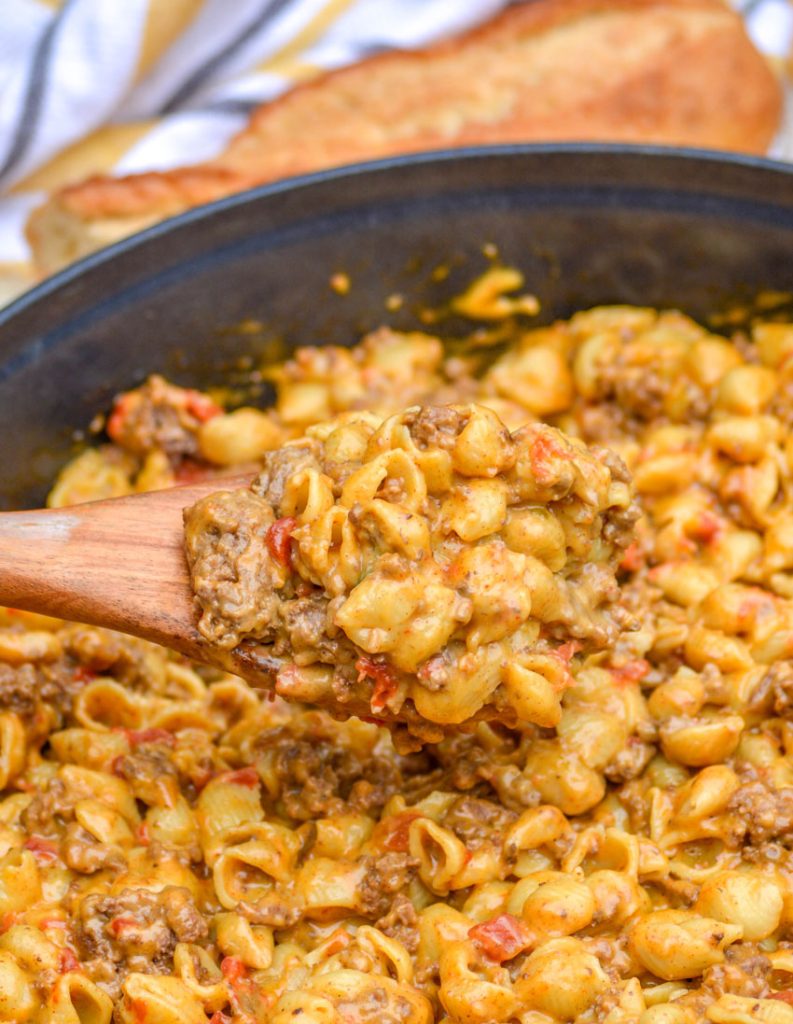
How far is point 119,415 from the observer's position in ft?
13.4

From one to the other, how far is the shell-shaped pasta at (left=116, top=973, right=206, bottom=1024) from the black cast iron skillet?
1562 mm

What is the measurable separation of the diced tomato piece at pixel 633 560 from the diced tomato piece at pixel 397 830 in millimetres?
Answer: 916

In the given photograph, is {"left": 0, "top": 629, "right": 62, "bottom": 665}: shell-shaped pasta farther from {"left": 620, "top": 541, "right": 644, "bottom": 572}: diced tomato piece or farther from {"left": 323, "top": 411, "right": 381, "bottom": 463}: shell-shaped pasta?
{"left": 620, "top": 541, "right": 644, "bottom": 572}: diced tomato piece

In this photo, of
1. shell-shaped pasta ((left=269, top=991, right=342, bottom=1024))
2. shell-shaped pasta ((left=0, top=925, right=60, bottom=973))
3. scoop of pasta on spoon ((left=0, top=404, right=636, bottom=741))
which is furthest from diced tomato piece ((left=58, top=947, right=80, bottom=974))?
scoop of pasta on spoon ((left=0, top=404, right=636, bottom=741))

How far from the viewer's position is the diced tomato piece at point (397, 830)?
10.7 ft

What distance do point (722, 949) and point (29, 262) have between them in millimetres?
3420

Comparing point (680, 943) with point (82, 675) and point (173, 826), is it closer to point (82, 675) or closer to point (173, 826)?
point (173, 826)

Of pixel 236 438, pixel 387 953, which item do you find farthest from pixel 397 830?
pixel 236 438

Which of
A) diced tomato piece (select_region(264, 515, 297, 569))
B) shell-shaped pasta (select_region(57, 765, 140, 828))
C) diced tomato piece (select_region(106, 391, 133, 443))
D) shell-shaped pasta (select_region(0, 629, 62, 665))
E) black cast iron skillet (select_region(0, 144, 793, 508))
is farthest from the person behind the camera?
diced tomato piece (select_region(106, 391, 133, 443))

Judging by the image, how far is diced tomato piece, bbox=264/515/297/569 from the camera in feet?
9.71

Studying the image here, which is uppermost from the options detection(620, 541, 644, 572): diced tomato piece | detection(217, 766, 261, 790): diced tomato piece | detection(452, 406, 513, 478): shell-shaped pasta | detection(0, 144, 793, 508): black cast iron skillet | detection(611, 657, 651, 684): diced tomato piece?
detection(0, 144, 793, 508): black cast iron skillet

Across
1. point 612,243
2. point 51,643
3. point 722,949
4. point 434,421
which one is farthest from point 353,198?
point 722,949

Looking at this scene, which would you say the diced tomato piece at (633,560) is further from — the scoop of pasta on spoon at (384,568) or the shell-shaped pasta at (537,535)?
the shell-shaped pasta at (537,535)

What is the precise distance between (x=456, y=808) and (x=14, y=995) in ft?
3.53
